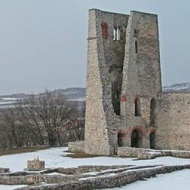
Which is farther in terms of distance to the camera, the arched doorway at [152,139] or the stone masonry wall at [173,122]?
the arched doorway at [152,139]

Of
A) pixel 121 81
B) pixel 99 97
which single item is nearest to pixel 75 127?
pixel 121 81

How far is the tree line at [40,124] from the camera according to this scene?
2505 inches

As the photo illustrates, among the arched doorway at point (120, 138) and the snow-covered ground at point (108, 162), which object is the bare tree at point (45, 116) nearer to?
the snow-covered ground at point (108, 162)

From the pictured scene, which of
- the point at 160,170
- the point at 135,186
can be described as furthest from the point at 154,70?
the point at 135,186

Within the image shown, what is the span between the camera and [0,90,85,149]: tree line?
6362 cm

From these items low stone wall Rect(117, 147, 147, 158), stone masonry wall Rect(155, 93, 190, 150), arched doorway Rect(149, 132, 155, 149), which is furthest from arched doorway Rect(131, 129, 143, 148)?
low stone wall Rect(117, 147, 147, 158)

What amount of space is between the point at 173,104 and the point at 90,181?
2486 centimetres

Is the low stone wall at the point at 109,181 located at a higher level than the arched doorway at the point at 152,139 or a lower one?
lower

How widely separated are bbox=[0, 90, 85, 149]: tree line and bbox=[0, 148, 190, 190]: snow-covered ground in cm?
1515

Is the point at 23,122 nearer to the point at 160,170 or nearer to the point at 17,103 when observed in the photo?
the point at 17,103

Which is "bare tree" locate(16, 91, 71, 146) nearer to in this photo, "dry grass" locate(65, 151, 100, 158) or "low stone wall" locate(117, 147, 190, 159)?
"dry grass" locate(65, 151, 100, 158)

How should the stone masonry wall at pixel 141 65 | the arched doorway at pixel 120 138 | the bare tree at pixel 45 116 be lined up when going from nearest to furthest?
the arched doorway at pixel 120 138, the stone masonry wall at pixel 141 65, the bare tree at pixel 45 116

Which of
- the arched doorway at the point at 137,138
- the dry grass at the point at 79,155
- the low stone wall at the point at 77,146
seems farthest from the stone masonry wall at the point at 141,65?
the dry grass at the point at 79,155

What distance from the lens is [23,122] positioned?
6588cm
